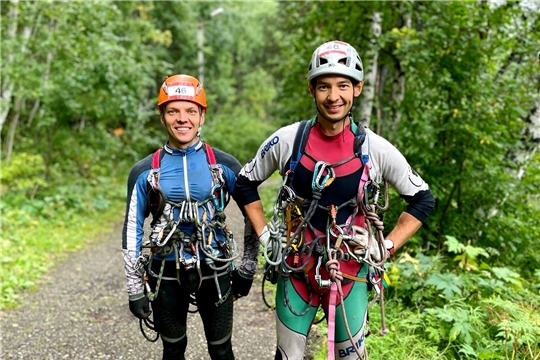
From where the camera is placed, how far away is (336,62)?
2527 mm

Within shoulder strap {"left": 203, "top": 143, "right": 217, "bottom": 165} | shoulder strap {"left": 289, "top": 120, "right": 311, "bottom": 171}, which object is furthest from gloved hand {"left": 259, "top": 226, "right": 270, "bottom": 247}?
shoulder strap {"left": 203, "top": 143, "right": 217, "bottom": 165}

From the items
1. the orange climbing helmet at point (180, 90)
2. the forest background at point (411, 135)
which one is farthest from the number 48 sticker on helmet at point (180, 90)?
the forest background at point (411, 135)

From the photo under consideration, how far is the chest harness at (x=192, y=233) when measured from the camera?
114 inches

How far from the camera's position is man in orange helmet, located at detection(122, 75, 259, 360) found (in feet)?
9.55

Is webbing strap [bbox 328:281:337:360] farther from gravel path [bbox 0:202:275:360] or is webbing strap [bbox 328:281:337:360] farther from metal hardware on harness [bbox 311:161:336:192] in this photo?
gravel path [bbox 0:202:275:360]

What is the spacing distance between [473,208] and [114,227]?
7.79 meters

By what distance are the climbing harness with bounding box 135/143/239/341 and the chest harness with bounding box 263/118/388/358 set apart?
1.44 ft

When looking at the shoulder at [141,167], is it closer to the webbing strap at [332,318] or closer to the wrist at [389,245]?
the webbing strap at [332,318]

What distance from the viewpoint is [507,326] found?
3.85 m

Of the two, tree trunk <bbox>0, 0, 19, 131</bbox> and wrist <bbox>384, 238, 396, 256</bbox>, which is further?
tree trunk <bbox>0, 0, 19, 131</bbox>

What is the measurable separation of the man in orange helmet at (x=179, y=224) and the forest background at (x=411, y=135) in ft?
6.66

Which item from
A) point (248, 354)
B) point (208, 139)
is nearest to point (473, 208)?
point (248, 354)

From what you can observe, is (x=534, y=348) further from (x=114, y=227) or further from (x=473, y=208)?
(x=114, y=227)

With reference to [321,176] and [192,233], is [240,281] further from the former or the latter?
[321,176]
